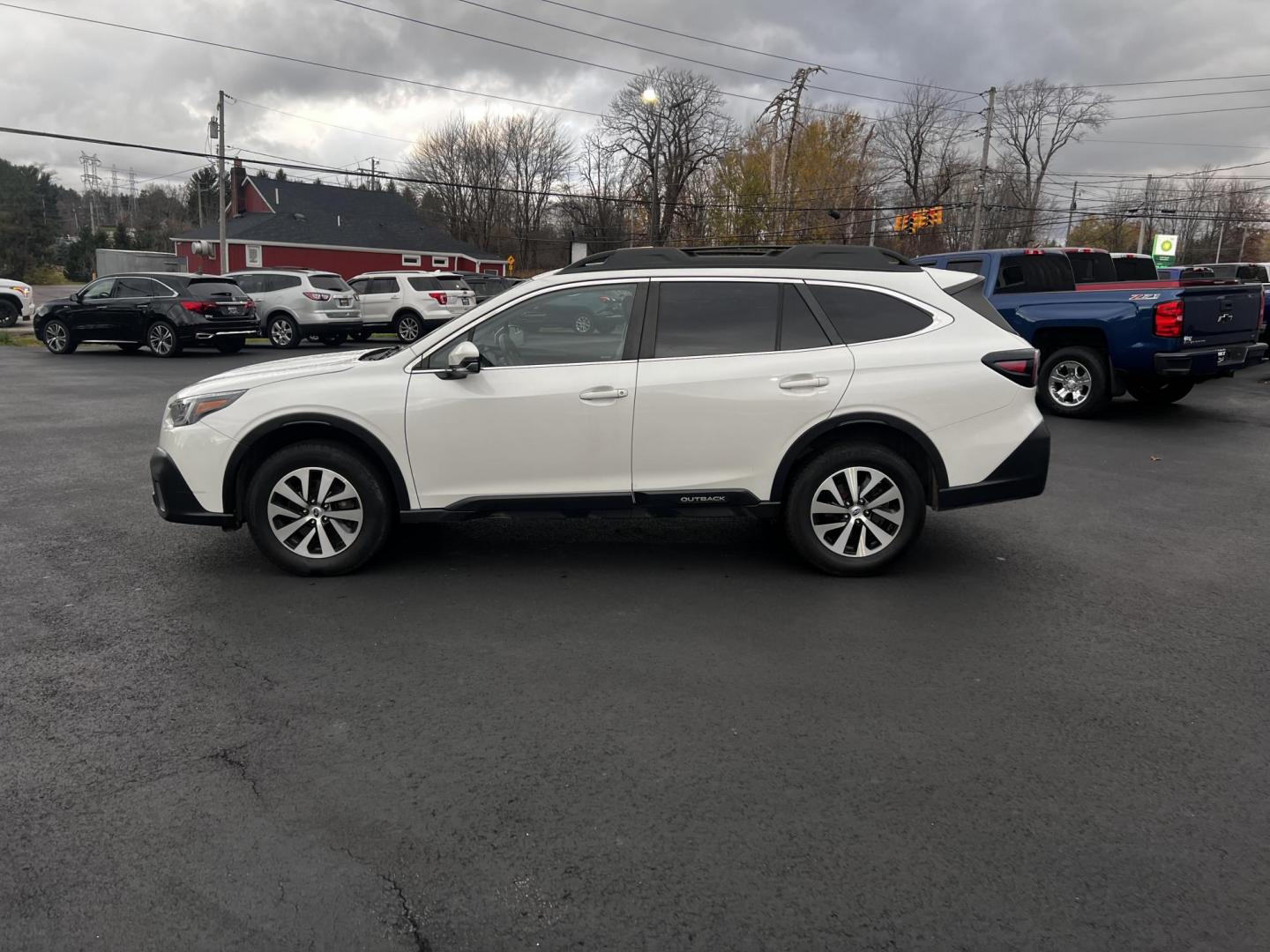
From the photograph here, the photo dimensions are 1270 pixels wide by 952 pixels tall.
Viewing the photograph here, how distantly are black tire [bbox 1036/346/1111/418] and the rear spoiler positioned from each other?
20.4ft

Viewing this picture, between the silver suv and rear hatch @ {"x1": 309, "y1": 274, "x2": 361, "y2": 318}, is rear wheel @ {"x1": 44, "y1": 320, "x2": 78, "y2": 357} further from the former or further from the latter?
rear hatch @ {"x1": 309, "y1": 274, "x2": 361, "y2": 318}

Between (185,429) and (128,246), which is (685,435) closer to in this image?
(185,429)

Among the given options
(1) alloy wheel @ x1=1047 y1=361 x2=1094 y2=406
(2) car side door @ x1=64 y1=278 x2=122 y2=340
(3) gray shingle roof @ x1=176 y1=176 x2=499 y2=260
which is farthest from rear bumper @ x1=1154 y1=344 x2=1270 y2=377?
(3) gray shingle roof @ x1=176 y1=176 x2=499 y2=260

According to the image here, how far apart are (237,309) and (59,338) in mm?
4015

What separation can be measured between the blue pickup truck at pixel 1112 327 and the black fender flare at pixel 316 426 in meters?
7.26

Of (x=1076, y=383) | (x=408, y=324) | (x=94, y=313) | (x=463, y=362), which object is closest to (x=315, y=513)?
(x=463, y=362)

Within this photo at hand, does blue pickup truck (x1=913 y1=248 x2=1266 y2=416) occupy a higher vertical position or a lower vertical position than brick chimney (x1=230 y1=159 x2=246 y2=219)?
lower

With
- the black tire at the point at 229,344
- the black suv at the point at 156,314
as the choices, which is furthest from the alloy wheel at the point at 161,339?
the black tire at the point at 229,344

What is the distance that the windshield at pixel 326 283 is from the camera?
2139cm

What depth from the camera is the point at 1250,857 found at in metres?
2.67

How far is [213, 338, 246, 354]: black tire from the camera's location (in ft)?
60.6

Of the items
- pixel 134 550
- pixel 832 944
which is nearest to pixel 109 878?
pixel 832 944

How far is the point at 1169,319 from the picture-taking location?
1006 centimetres

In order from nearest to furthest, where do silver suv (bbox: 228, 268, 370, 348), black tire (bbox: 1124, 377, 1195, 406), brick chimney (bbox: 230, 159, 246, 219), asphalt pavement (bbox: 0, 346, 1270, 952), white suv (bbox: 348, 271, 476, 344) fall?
asphalt pavement (bbox: 0, 346, 1270, 952)
black tire (bbox: 1124, 377, 1195, 406)
silver suv (bbox: 228, 268, 370, 348)
white suv (bbox: 348, 271, 476, 344)
brick chimney (bbox: 230, 159, 246, 219)
